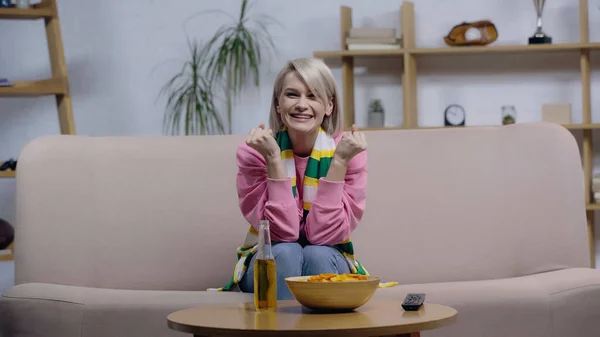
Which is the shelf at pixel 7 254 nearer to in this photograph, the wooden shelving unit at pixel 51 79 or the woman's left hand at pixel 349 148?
the wooden shelving unit at pixel 51 79

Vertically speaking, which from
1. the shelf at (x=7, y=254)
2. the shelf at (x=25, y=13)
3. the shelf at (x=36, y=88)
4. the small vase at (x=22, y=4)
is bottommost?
the shelf at (x=7, y=254)

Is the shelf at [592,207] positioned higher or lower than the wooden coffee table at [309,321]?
lower

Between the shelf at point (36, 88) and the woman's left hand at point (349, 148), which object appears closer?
the woman's left hand at point (349, 148)

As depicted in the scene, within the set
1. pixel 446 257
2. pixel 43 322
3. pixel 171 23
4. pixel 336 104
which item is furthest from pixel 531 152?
pixel 171 23

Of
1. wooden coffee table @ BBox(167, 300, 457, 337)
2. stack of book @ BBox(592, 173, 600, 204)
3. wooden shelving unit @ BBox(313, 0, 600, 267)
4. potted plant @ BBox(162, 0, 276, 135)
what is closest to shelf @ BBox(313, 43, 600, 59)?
wooden shelving unit @ BBox(313, 0, 600, 267)

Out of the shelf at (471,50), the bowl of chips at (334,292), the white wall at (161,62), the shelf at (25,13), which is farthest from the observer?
the white wall at (161,62)

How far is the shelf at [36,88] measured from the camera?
14.3 feet

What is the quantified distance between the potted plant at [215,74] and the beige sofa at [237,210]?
77.3 inches

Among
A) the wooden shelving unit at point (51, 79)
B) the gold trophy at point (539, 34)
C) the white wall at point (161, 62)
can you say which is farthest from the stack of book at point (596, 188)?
the wooden shelving unit at point (51, 79)

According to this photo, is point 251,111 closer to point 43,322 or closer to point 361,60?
point 361,60

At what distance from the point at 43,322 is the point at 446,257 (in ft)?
4.16

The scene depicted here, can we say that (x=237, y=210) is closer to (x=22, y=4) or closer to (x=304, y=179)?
(x=304, y=179)

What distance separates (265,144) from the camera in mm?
2266

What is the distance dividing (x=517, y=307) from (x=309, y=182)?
654 millimetres
